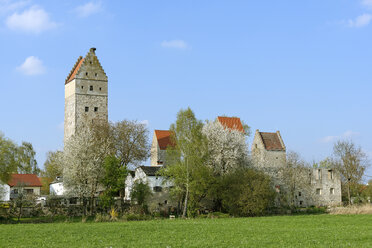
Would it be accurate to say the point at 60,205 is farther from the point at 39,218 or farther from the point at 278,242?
the point at 278,242

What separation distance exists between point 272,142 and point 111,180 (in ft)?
116

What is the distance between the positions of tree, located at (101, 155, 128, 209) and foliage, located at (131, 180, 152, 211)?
215cm

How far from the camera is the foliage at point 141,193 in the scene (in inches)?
1919

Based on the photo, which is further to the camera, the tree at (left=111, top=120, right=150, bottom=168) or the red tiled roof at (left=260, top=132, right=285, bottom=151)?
the red tiled roof at (left=260, top=132, right=285, bottom=151)

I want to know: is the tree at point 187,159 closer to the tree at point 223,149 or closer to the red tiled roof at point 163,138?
the tree at point 223,149

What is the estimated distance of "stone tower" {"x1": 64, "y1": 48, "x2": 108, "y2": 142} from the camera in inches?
2761

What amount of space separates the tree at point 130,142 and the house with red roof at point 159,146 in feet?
20.2

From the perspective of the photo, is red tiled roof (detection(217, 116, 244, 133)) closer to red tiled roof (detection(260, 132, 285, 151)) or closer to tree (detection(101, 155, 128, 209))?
red tiled roof (detection(260, 132, 285, 151))

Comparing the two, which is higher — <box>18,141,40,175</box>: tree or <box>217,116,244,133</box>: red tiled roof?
<box>217,116,244,133</box>: red tiled roof

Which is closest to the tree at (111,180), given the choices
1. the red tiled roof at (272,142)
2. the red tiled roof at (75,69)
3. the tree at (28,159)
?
the red tiled roof at (75,69)

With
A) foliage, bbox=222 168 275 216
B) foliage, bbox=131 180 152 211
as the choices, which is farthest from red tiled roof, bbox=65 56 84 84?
foliage, bbox=222 168 275 216

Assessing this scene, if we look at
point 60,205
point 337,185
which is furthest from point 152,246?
point 337,185

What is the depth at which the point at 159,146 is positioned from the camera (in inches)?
2872

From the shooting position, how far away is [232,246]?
19.5m
